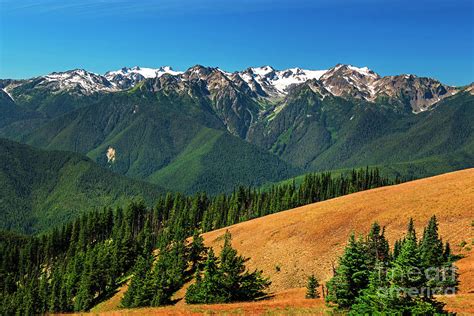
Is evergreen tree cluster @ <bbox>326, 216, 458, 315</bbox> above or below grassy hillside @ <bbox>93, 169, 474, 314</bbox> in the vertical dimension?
below

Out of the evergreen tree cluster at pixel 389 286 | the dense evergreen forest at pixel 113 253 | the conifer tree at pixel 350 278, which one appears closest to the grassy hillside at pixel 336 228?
the dense evergreen forest at pixel 113 253

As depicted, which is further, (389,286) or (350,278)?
(350,278)

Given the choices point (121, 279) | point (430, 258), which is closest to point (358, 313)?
point (430, 258)

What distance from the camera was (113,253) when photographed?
124688 millimetres

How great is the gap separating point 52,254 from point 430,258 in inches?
6228

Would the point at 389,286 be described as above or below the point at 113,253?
below

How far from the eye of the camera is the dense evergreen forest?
330 feet

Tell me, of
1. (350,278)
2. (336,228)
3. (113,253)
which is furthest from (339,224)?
(113,253)

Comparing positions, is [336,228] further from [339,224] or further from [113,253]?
[113,253]

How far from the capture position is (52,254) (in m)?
177

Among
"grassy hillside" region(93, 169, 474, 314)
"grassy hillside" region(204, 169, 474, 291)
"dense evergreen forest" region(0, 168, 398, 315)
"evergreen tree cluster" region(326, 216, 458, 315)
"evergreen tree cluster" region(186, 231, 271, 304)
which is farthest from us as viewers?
"dense evergreen forest" region(0, 168, 398, 315)

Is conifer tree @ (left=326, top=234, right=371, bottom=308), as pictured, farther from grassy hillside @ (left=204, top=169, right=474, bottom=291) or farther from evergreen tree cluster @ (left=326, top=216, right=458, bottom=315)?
grassy hillside @ (left=204, top=169, right=474, bottom=291)

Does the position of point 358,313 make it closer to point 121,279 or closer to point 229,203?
point 121,279

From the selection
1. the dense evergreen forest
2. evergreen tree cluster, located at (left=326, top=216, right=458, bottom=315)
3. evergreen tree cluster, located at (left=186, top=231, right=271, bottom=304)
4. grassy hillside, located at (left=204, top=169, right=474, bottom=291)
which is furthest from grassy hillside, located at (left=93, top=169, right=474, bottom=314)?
evergreen tree cluster, located at (left=326, top=216, right=458, bottom=315)
